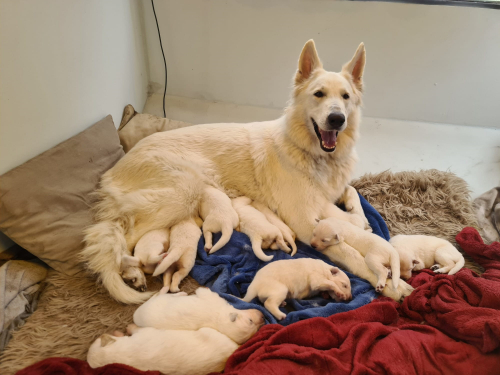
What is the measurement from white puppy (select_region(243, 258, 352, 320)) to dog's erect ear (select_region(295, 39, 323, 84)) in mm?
1248

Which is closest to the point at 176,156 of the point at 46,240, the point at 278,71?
the point at 46,240

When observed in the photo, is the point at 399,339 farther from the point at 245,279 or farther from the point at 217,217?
the point at 217,217

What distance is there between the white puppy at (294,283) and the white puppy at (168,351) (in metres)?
0.29

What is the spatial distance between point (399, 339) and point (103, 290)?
62.1 inches

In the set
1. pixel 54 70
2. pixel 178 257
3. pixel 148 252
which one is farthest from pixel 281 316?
pixel 54 70

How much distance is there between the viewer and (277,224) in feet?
6.88

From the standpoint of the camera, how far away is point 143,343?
4.48 feet

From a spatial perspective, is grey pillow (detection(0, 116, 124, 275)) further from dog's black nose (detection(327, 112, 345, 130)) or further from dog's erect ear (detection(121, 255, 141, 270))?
dog's black nose (detection(327, 112, 345, 130))

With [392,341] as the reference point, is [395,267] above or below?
above

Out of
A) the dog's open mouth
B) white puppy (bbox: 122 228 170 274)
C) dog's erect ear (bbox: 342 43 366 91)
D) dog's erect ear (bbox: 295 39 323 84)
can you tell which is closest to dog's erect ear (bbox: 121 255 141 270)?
white puppy (bbox: 122 228 170 274)

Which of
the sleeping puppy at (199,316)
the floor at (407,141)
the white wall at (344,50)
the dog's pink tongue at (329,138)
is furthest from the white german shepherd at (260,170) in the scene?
the white wall at (344,50)

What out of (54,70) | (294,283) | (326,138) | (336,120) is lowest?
(294,283)

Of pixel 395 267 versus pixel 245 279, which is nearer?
pixel 395 267

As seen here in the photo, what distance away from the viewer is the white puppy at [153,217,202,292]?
1724 mm
